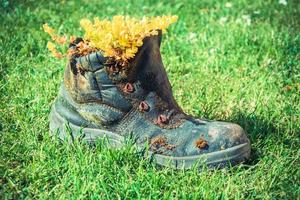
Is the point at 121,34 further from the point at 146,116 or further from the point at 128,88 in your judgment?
the point at 146,116

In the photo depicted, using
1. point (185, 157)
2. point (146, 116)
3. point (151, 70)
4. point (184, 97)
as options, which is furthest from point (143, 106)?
point (184, 97)

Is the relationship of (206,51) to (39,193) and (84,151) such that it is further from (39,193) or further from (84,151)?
(39,193)

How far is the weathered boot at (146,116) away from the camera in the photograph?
8.16ft

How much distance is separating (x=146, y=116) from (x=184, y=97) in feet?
3.06

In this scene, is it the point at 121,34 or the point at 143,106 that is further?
the point at 143,106

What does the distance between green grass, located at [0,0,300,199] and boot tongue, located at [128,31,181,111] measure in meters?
0.35

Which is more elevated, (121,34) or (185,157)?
(121,34)

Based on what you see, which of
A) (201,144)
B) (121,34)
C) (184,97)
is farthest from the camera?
(184,97)

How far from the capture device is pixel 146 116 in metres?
2.57

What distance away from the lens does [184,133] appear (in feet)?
8.34

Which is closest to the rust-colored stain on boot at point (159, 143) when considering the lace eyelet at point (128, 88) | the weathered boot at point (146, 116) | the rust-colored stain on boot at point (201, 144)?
the weathered boot at point (146, 116)

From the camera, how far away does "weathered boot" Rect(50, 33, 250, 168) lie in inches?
98.0

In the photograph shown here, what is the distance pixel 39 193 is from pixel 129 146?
527mm

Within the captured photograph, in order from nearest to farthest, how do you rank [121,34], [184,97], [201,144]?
[121,34] → [201,144] → [184,97]
